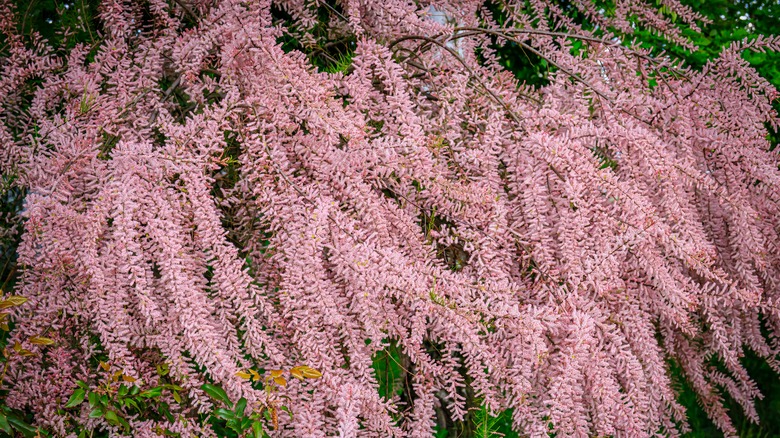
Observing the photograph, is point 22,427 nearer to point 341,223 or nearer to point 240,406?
point 240,406

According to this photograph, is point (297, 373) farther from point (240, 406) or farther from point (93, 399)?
point (93, 399)

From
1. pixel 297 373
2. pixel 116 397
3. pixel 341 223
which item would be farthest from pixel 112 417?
pixel 341 223

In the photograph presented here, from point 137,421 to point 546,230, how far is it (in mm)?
1257

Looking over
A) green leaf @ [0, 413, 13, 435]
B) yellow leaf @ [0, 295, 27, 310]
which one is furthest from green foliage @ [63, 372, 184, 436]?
yellow leaf @ [0, 295, 27, 310]

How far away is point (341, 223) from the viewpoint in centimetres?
157

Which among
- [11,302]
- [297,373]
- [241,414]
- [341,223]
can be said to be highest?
[341,223]

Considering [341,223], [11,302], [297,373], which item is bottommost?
[297,373]

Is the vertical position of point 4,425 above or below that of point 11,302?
below

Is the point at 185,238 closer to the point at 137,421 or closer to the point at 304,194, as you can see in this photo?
the point at 304,194

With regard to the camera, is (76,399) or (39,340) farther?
(76,399)

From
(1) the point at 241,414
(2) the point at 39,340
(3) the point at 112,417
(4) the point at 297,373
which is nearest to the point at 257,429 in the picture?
(1) the point at 241,414

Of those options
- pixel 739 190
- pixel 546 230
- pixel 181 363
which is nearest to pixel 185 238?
pixel 181 363

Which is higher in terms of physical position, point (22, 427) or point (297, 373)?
point (297, 373)

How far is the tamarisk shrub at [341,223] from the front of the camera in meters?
1.56
